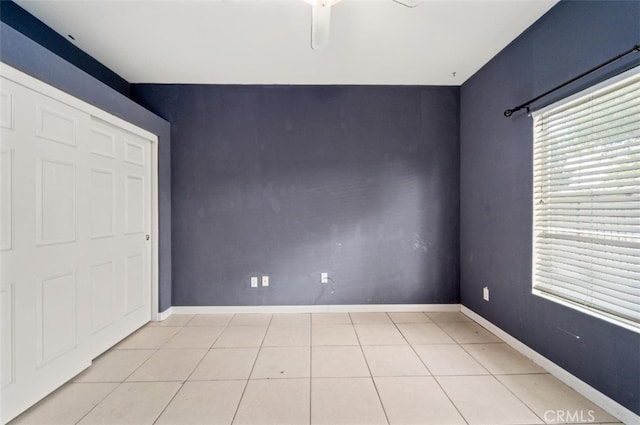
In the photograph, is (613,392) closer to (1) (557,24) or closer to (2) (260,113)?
(1) (557,24)

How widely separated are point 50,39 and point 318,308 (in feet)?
11.2

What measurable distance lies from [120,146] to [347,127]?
2277 mm

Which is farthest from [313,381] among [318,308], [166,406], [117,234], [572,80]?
[572,80]

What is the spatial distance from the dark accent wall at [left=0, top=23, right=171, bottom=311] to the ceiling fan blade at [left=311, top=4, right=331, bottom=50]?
1.66 metres

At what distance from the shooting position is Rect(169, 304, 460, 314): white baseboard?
10.1ft

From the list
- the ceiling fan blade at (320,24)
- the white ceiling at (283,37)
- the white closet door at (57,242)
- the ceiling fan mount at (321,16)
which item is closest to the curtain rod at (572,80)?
the white ceiling at (283,37)

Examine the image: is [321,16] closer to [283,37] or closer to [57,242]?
[283,37]

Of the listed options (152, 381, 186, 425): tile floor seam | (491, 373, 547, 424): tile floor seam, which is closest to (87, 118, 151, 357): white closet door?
(152, 381, 186, 425): tile floor seam

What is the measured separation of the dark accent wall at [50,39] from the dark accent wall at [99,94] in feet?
1.56

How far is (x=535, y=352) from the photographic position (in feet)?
6.78

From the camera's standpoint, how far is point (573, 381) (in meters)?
1.76

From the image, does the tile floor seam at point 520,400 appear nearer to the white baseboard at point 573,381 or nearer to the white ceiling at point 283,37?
the white baseboard at point 573,381

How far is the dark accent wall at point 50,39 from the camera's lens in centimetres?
187

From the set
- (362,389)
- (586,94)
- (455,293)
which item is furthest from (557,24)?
(362,389)
